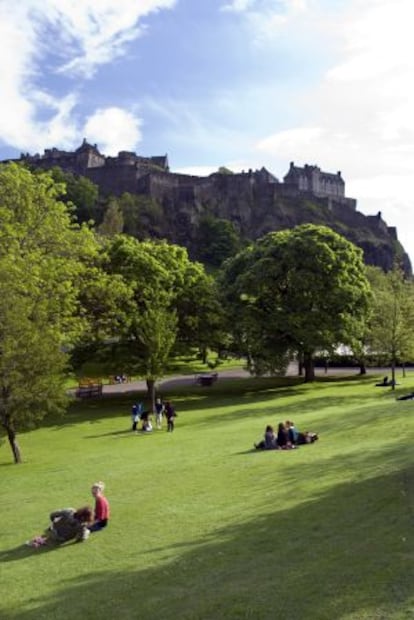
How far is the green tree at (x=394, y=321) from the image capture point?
40062 mm

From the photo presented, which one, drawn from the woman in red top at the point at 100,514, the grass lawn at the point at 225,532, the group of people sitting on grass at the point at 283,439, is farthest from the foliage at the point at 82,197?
the woman in red top at the point at 100,514

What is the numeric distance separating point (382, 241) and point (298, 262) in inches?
4873

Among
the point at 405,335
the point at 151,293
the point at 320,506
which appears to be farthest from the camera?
the point at 405,335

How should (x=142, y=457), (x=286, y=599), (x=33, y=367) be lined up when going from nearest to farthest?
(x=286, y=599) → (x=142, y=457) → (x=33, y=367)

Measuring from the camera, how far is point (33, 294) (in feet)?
86.6

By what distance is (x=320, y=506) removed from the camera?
11719 mm

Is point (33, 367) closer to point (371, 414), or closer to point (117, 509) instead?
point (117, 509)

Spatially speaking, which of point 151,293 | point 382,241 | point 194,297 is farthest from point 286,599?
point 382,241

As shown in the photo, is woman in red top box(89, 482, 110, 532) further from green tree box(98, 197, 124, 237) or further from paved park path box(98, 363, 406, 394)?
green tree box(98, 197, 124, 237)

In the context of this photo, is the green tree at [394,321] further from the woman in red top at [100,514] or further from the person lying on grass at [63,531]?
the person lying on grass at [63,531]

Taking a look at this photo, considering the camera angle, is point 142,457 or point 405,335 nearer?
point 142,457

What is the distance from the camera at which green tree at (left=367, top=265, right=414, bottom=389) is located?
1577 inches

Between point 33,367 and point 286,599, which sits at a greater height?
point 33,367

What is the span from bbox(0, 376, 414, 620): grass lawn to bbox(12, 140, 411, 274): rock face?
110m
